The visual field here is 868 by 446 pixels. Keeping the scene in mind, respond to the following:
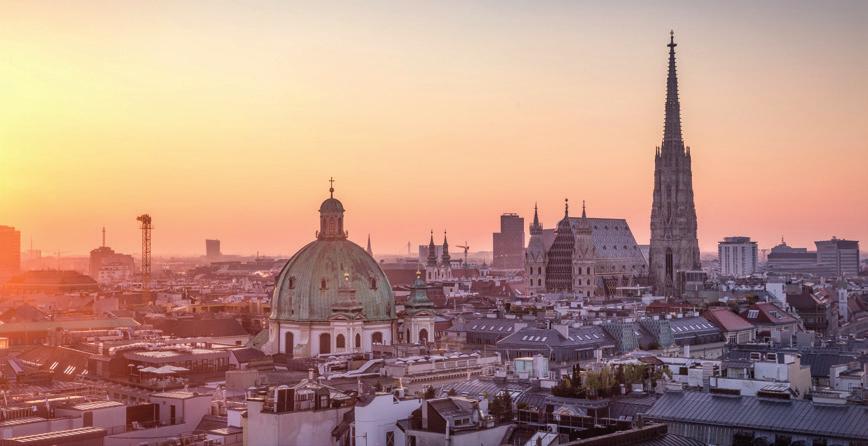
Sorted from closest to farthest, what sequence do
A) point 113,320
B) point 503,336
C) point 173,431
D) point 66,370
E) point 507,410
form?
point 507,410 < point 173,431 < point 66,370 < point 503,336 < point 113,320

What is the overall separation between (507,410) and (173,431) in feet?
68.8

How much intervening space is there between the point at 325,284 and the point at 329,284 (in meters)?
0.39

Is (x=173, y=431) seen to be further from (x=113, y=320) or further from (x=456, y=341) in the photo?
(x=113, y=320)

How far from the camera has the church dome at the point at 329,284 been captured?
118312 millimetres

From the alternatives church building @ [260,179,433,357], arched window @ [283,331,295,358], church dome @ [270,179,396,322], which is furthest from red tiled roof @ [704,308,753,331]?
arched window @ [283,331,295,358]

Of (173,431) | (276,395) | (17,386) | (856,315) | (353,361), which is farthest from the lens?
(856,315)

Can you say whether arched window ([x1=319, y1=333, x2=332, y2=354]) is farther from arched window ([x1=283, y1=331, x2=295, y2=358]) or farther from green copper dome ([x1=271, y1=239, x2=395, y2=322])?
arched window ([x1=283, y1=331, x2=295, y2=358])

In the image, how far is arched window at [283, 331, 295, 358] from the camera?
11831 centimetres

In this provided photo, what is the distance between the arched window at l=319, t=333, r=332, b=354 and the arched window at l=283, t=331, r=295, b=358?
3.32 metres

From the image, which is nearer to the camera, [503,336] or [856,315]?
[503,336]

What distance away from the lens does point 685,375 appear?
76.2 metres

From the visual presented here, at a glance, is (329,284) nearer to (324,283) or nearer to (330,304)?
(324,283)

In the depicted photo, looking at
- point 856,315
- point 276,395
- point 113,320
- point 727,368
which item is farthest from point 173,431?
point 856,315

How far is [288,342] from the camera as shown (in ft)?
390
